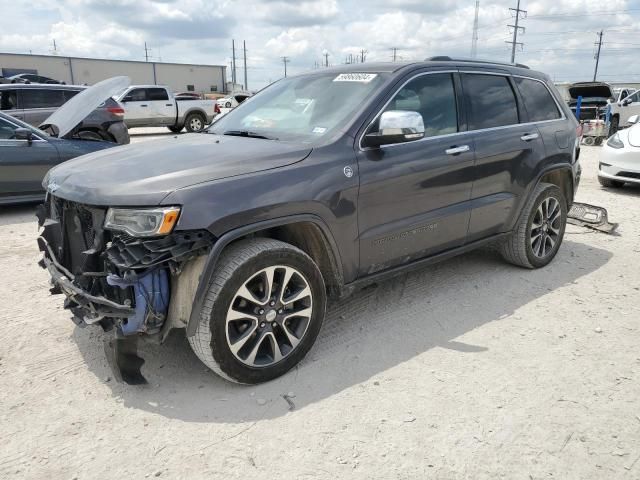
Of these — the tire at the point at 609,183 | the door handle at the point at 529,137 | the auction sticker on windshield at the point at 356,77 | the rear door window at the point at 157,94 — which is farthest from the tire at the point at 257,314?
the rear door window at the point at 157,94

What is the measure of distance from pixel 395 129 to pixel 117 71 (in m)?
58.1

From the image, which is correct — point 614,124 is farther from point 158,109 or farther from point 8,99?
point 8,99

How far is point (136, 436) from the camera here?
2621 millimetres

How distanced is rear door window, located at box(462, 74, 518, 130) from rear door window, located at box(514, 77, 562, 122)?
7.7 inches

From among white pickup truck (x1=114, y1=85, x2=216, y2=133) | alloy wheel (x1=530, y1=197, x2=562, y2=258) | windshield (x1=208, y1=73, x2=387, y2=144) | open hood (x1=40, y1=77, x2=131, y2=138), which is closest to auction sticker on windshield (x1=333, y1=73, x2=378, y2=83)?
windshield (x1=208, y1=73, x2=387, y2=144)

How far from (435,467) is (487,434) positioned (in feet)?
1.26

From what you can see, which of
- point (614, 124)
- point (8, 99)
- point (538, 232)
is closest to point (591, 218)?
point (538, 232)

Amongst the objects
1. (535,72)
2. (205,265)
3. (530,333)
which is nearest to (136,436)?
(205,265)

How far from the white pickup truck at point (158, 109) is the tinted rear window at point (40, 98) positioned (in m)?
8.86

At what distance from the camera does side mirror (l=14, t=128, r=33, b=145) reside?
7086 millimetres

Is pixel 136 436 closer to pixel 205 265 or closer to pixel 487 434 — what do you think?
pixel 205 265

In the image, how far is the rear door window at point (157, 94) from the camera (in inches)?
758

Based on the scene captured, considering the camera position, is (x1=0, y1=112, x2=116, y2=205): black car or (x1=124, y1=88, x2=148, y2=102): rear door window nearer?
(x1=0, y1=112, x2=116, y2=205): black car

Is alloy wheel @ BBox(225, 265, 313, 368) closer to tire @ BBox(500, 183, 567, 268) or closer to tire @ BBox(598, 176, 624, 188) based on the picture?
tire @ BBox(500, 183, 567, 268)
